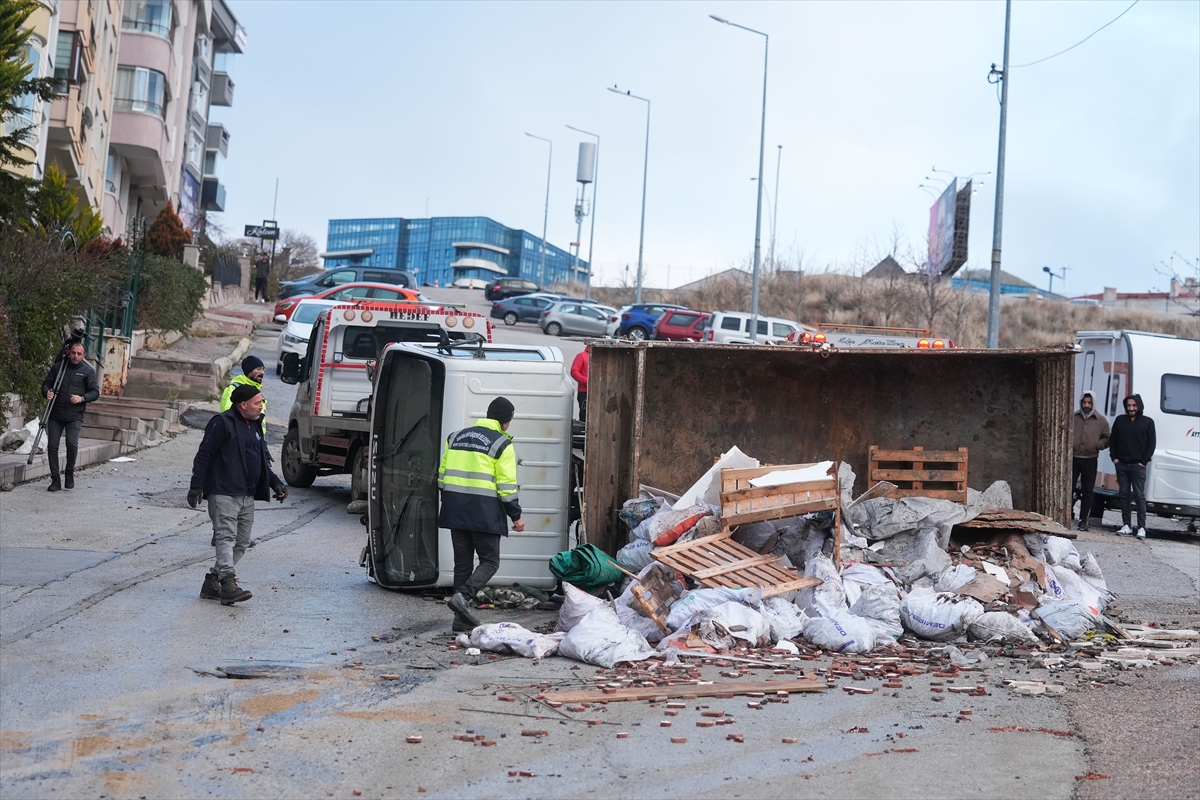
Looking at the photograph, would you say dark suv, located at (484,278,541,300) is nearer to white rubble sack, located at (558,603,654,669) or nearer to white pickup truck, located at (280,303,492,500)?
white pickup truck, located at (280,303,492,500)

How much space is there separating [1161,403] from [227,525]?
44.1 ft

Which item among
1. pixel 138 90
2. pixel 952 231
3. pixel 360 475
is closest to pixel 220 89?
pixel 138 90

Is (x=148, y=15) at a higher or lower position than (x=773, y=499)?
higher

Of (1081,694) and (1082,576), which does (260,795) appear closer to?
(1081,694)

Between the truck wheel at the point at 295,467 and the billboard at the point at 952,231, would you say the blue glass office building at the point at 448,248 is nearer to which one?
the billboard at the point at 952,231

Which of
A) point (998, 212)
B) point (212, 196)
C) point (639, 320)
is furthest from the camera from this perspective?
point (212, 196)

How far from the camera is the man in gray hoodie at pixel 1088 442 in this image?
16.0 metres

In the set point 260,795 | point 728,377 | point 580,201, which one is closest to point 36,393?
point 728,377

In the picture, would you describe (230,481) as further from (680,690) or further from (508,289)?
(508,289)

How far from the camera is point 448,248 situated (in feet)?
441

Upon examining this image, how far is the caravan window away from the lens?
17.0 m

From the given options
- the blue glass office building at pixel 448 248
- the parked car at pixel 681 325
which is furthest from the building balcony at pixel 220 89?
the blue glass office building at pixel 448 248

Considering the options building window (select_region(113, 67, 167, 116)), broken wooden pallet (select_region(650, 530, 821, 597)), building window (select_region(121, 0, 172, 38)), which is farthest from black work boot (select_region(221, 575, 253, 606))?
building window (select_region(121, 0, 172, 38))

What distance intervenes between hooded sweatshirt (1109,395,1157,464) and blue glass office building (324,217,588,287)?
11351cm
